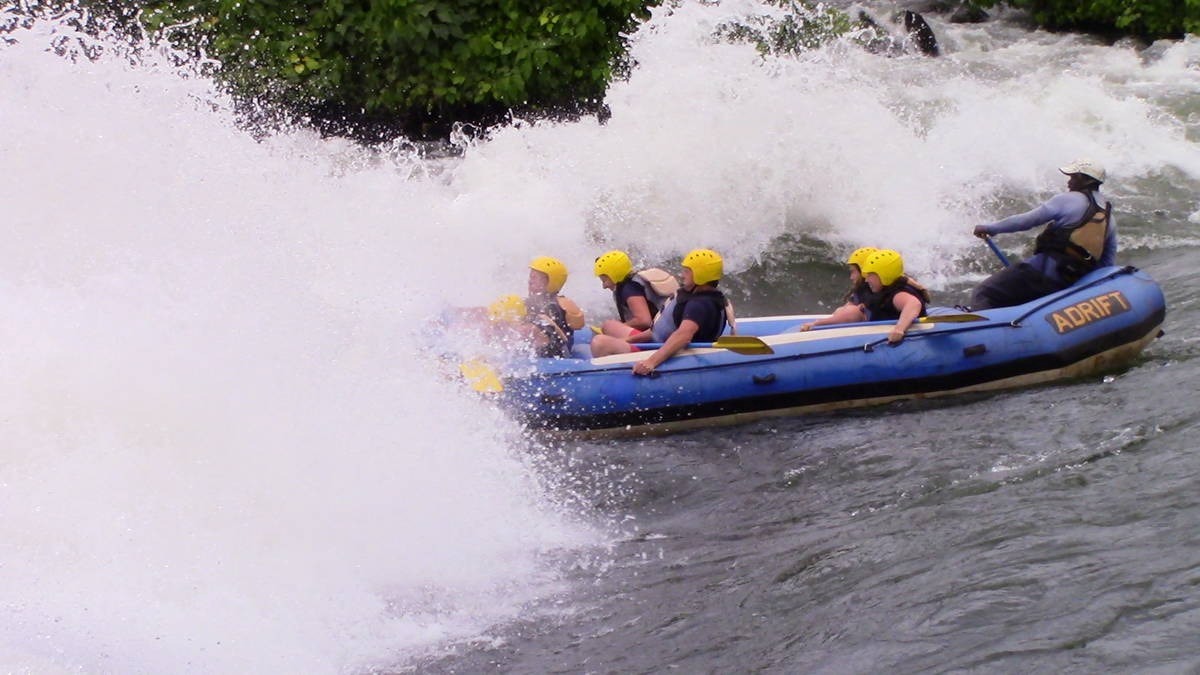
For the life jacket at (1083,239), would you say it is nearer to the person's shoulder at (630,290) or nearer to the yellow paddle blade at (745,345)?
the yellow paddle blade at (745,345)

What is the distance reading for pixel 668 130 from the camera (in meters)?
12.1

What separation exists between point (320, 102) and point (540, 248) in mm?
2401

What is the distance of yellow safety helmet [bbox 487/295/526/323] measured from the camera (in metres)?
8.36

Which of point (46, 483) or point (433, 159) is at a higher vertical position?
point (433, 159)

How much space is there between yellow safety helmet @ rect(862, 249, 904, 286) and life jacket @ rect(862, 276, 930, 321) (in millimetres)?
52

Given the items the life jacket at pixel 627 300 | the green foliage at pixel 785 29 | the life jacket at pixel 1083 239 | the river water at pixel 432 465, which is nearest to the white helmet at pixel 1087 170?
the life jacket at pixel 1083 239

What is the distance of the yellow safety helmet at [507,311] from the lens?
8.36 m

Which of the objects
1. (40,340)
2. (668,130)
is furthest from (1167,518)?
(668,130)

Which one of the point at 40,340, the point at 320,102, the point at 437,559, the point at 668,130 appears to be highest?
the point at 320,102

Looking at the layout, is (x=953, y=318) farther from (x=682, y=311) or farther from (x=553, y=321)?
(x=553, y=321)

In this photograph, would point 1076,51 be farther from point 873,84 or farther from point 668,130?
point 668,130

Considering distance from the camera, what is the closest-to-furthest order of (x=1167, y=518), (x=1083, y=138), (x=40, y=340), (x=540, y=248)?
1. (x=1167, y=518)
2. (x=40, y=340)
3. (x=540, y=248)
4. (x=1083, y=138)

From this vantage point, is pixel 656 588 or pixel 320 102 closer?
pixel 656 588

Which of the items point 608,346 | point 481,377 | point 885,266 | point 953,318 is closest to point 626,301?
point 608,346
